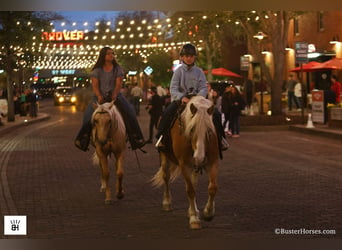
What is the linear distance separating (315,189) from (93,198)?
350 cm

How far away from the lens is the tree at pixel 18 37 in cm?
3534

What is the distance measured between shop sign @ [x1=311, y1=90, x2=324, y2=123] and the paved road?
7.40 metres

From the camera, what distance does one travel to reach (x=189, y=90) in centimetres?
1008

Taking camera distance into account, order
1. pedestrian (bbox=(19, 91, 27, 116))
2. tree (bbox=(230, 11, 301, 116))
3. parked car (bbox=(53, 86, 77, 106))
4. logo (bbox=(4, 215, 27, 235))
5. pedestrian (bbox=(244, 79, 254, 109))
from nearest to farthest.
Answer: logo (bbox=(4, 215, 27, 235)) < tree (bbox=(230, 11, 301, 116)) < pedestrian (bbox=(19, 91, 27, 116)) < pedestrian (bbox=(244, 79, 254, 109)) < parked car (bbox=(53, 86, 77, 106))

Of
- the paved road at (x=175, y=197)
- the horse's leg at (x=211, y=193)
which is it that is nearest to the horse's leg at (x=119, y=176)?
the paved road at (x=175, y=197)

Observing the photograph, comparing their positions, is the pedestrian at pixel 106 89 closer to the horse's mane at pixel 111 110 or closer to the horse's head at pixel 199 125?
the horse's mane at pixel 111 110

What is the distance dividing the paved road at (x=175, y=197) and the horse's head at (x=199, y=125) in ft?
2.93

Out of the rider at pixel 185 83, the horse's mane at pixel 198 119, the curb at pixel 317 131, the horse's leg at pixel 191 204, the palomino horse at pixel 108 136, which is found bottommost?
the curb at pixel 317 131

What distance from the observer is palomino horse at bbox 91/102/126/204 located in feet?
37.1

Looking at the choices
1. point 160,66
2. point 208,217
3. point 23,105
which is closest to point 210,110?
point 208,217

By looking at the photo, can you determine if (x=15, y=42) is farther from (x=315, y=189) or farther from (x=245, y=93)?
(x=315, y=189)

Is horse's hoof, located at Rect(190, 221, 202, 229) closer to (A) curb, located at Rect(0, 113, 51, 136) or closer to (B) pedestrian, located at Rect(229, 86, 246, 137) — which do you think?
(B) pedestrian, located at Rect(229, 86, 246, 137)

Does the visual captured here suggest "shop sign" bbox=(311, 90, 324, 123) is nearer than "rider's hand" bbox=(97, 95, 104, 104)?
No

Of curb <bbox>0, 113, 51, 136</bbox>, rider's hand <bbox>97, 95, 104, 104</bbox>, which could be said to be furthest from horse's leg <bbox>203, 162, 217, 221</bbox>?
curb <bbox>0, 113, 51, 136</bbox>
